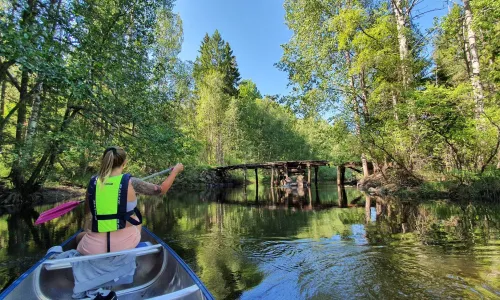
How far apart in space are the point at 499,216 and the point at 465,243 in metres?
3.67

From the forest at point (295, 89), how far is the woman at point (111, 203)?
361 centimetres

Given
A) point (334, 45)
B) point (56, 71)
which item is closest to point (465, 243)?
point (56, 71)

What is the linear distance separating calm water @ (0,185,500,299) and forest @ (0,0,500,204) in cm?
229

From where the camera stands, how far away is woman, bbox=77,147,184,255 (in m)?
2.80

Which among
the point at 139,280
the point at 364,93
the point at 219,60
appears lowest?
the point at 139,280

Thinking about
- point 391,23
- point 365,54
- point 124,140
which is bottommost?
point 124,140

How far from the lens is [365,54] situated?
46.4 ft

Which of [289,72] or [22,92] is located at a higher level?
[289,72]

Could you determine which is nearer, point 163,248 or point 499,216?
point 163,248

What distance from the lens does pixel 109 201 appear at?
2.82 metres

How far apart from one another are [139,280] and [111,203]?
1.20 m

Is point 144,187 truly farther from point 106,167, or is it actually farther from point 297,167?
point 297,167

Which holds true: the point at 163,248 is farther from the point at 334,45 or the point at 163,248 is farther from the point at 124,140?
the point at 334,45

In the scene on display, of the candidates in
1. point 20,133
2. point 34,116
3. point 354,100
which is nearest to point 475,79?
point 354,100
